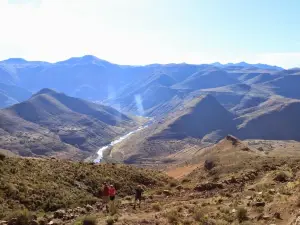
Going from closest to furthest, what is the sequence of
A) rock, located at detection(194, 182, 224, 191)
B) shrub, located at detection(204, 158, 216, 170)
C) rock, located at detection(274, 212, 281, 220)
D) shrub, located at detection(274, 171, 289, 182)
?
rock, located at detection(274, 212, 281, 220)
shrub, located at detection(274, 171, 289, 182)
rock, located at detection(194, 182, 224, 191)
shrub, located at detection(204, 158, 216, 170)

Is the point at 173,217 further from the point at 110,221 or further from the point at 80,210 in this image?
the point at 80,210

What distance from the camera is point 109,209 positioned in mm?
27125

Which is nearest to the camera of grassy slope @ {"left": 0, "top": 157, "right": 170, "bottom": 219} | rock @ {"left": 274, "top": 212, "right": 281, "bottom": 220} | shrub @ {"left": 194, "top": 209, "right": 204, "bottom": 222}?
rock @ {"left": 274, "top": 212, "right": 281, "bottom": 220}

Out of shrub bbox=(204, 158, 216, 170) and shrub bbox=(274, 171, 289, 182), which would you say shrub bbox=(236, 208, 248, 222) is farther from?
shrub bbox=(204, 158, 216, 170)

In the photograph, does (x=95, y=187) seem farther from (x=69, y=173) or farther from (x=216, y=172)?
(x=216, y=172)

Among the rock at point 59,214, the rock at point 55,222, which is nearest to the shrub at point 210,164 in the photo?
the rock at point 59,214

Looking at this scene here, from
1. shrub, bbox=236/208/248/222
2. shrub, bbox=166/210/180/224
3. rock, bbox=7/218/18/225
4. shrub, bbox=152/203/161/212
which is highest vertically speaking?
shrub, bbox=236/208/248/222

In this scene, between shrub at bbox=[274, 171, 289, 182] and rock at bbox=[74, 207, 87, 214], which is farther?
shrub at bbox=[274, 171, 289, 182]

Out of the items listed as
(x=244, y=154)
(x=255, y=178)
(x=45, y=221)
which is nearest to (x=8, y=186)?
(x=45, y=221)

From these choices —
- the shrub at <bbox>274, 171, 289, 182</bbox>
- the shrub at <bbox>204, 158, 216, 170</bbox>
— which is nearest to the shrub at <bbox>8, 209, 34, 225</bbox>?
the shrub at <bbox>274, 171, 289, 182</bbox>

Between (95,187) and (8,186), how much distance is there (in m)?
10.9

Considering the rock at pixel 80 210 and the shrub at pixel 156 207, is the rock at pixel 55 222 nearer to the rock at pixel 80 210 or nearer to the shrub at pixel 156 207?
the rock at pixel 80 210

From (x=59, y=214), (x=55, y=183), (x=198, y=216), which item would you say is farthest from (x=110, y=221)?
(x=55, y=183)

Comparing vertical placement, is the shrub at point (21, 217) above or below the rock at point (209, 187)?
above
